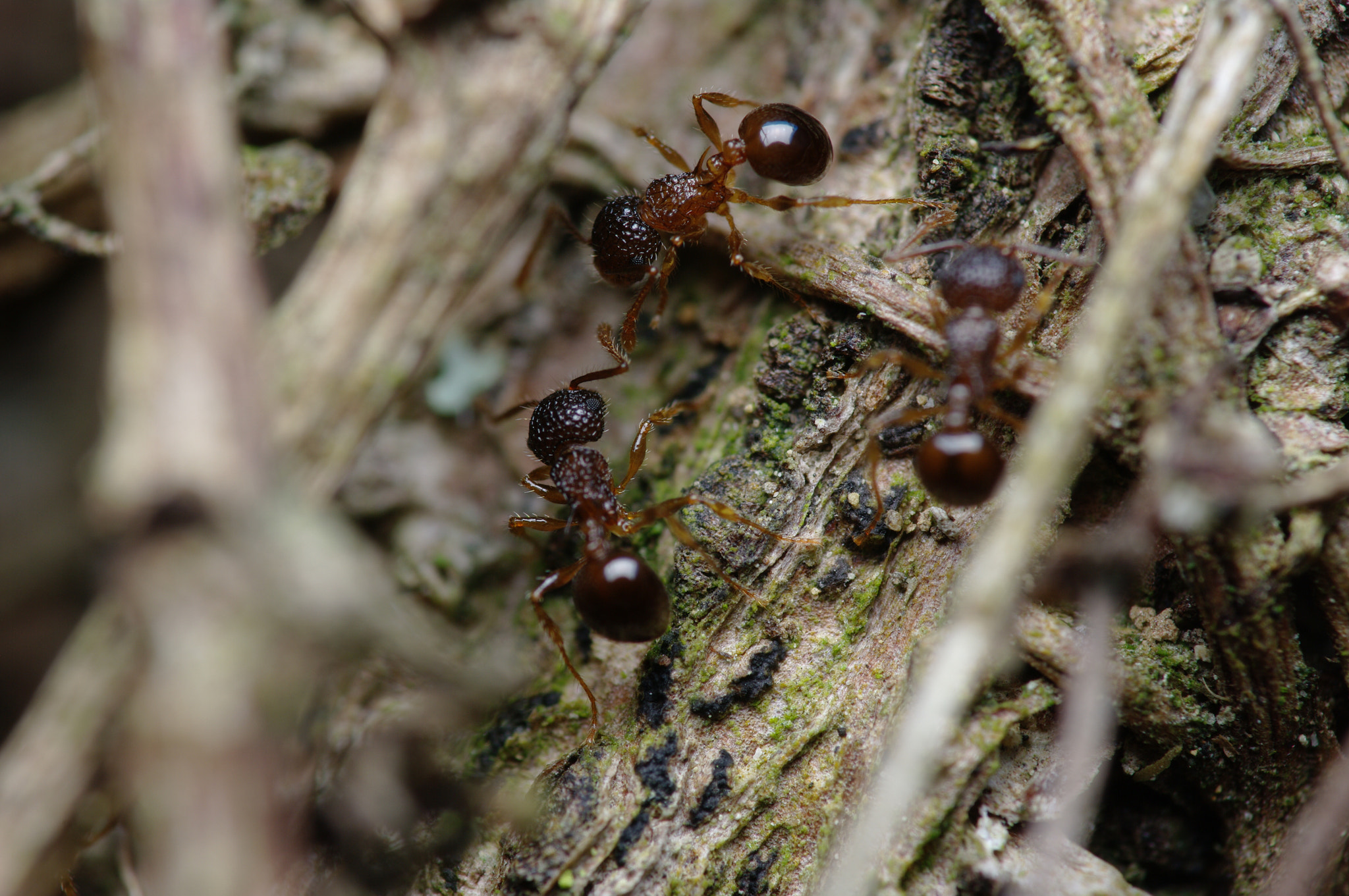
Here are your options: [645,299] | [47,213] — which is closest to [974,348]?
[645,299]

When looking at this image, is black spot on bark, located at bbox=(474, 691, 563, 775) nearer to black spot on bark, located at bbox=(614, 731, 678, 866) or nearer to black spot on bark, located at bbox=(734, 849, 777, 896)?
black spot on bark, located at bbox=(614, 731, 678, 866)

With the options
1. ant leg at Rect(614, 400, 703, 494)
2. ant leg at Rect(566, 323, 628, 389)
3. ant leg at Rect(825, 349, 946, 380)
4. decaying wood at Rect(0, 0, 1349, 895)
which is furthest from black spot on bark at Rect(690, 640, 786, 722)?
ant leg at Rect(566, 323, 628, 389)

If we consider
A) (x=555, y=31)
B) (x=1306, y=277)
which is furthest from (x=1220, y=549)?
(x=555, y=31)

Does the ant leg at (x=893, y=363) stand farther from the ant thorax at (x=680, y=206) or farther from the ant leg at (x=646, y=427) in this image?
the ant thorax at (x=680, y=206)

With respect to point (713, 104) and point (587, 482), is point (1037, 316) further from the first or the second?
point (713, 104)

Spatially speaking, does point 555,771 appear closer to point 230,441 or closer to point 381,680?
point 381,680

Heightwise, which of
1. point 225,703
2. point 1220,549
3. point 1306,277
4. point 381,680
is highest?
point 1306,277

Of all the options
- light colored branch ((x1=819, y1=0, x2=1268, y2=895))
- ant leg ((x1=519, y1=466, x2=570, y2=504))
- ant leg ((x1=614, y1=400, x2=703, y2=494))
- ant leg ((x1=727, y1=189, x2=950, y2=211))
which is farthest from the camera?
ant leg ((x1=519, y1=466, x2=570, y2=504))
